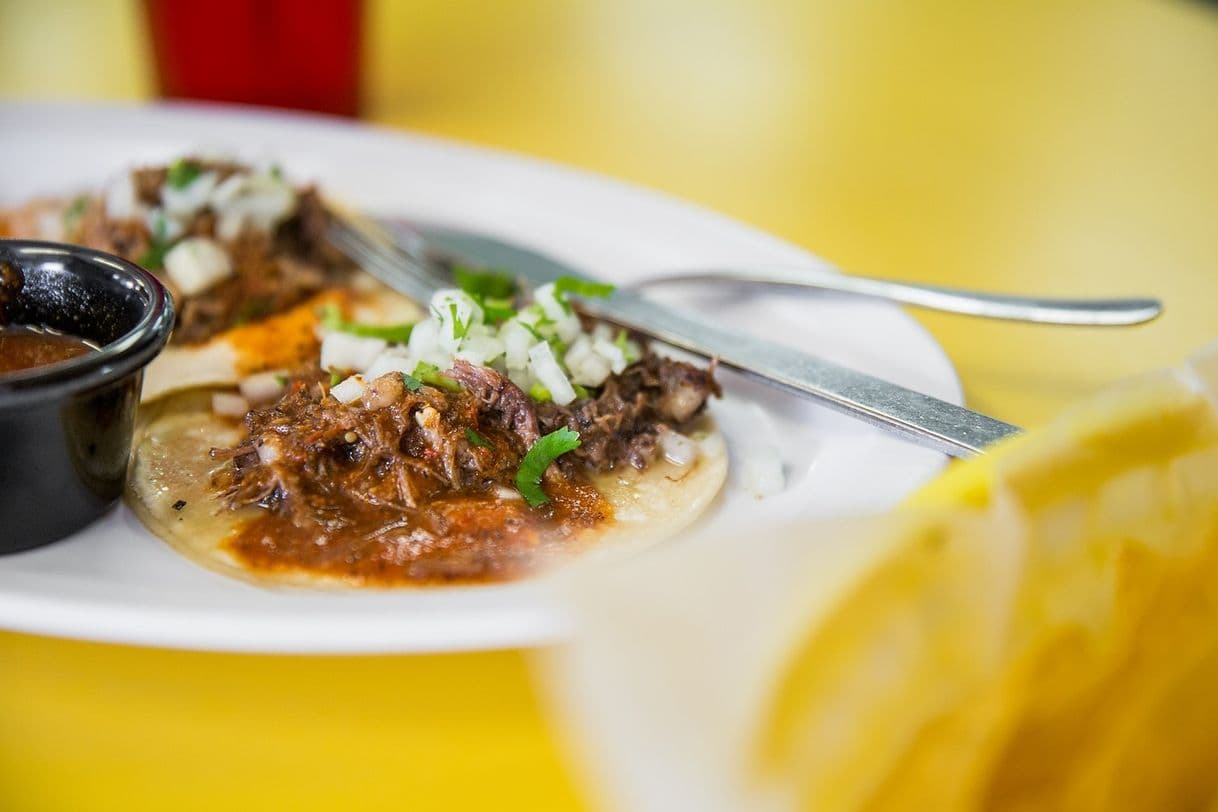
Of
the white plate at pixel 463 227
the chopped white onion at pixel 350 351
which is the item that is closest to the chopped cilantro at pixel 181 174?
the white plate at pixel 463 227

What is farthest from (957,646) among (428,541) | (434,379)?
(434,379)

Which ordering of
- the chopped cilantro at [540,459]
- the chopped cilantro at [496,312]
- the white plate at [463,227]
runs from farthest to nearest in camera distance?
the chopped cilantro at [496,312]
the chopped cilantro at [540,459]
the white plate at [463,227]

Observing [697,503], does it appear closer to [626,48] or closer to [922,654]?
[922,654]

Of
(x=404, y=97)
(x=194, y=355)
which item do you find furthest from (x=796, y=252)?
(x=404, y=97)

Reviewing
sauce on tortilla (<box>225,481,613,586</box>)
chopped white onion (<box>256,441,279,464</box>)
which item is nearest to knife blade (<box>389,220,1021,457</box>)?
sauce on tortilla (<box>225,481,613,586</box>)

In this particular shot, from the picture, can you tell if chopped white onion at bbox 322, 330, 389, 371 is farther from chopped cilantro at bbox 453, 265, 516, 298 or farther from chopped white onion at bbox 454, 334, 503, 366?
chopped cilantro at bbox 453, 265, 516, 298

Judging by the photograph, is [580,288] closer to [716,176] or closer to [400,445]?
[400,445]

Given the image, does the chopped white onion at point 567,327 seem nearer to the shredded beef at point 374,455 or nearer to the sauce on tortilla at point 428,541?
the shredded beef at point 374,455
